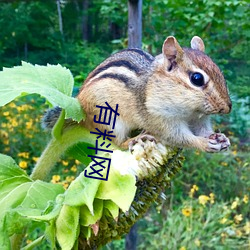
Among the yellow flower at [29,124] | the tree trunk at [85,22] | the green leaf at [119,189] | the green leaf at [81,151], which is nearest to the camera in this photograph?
the green leaf at [119,189]

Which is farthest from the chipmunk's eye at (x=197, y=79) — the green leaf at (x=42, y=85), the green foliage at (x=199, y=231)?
the green foliage at (x=199, y=231)

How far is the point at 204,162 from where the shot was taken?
9.21 feet

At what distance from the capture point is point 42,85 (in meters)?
0.64

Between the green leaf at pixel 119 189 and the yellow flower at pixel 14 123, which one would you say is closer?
the green leaf at pixel 119 189

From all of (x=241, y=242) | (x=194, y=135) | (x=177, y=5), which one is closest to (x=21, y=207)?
(x=194, y=135)

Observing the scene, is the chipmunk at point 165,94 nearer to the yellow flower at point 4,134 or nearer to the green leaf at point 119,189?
the green leaf at point 119,189

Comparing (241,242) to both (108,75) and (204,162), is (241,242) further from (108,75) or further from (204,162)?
(108,75)

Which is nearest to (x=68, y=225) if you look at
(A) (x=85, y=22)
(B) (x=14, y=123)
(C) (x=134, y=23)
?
(C) (x=134, y=23)

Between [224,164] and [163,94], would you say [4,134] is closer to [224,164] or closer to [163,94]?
[224,164]

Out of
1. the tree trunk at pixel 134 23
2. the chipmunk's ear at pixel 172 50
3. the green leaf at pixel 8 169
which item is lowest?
the green leaf at pixel 8 169

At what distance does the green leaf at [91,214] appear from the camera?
0.52 meters

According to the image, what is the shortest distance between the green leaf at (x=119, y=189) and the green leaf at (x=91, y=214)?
0.01 m

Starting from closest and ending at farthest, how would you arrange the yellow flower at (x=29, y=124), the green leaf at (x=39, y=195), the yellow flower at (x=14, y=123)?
the green leaf at (x=39, y=195) → the yellow flower at (x=14, y=123) → the yellow flower at (x=29, y=124)

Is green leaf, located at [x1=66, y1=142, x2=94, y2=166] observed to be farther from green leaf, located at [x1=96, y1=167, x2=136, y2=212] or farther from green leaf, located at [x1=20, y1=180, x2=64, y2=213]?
green leaf, located at [x1=96, y1=167, x2=136, y2=212]
